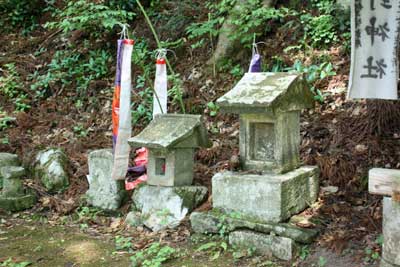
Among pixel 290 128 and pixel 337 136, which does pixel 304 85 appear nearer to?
pixel 290 128

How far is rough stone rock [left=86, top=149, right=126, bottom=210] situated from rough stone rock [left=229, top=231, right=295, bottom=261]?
1.85 metres

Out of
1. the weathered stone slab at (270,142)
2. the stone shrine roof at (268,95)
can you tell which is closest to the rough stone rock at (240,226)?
the weathered stone slab at (270,142)

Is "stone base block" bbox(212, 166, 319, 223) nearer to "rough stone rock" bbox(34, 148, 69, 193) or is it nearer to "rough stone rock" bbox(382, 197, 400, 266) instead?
"rough stone rock" bbox(382, 197, 400, 266)

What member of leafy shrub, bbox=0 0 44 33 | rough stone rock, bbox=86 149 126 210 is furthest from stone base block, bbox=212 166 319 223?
leafy shrub, bbox=0 0 44 33

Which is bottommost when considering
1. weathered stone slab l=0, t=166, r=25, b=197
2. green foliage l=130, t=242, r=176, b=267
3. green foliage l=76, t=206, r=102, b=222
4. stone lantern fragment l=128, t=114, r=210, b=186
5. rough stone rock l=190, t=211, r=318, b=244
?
green foliage l=130, t=242, r=176, b=267

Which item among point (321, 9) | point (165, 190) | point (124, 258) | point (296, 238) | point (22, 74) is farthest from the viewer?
point (22, 74)

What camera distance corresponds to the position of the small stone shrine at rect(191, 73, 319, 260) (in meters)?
5.00

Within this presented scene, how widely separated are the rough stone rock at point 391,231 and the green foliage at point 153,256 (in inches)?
81.9

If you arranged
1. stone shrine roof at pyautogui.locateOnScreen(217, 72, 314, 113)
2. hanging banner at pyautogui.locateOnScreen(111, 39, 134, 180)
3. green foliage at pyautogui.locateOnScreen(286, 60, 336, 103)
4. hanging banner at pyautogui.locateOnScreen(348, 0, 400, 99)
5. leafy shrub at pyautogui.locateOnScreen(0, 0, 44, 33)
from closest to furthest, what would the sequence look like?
hanging banner at pyautogui.locateOnScreen(348, 0, 400, 99) < stone shrine roof at pyautogui.locateOnScreen(217, 72, 314, 113) < hanging banner at pyautogui.locateOnScreen(111, 39, 134, 180) < green foliage at pyautogui.locateOnScreen(286, 60, 336, 103) < leafy shrub at pyautogui.locateOnScreen(0, 0, 44, 33)

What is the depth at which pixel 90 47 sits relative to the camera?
34.3 ft

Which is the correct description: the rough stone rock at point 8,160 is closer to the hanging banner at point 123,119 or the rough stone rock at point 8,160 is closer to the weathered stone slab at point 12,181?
the weathered stone slab at point 12,181

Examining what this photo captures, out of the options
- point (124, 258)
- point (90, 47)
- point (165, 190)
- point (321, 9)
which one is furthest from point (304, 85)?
point (90, 47)

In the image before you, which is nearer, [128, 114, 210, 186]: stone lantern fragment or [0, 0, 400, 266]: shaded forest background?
[128, 114, 210, 186]: stone lantern fragment

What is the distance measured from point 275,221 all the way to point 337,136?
1.80 metres
